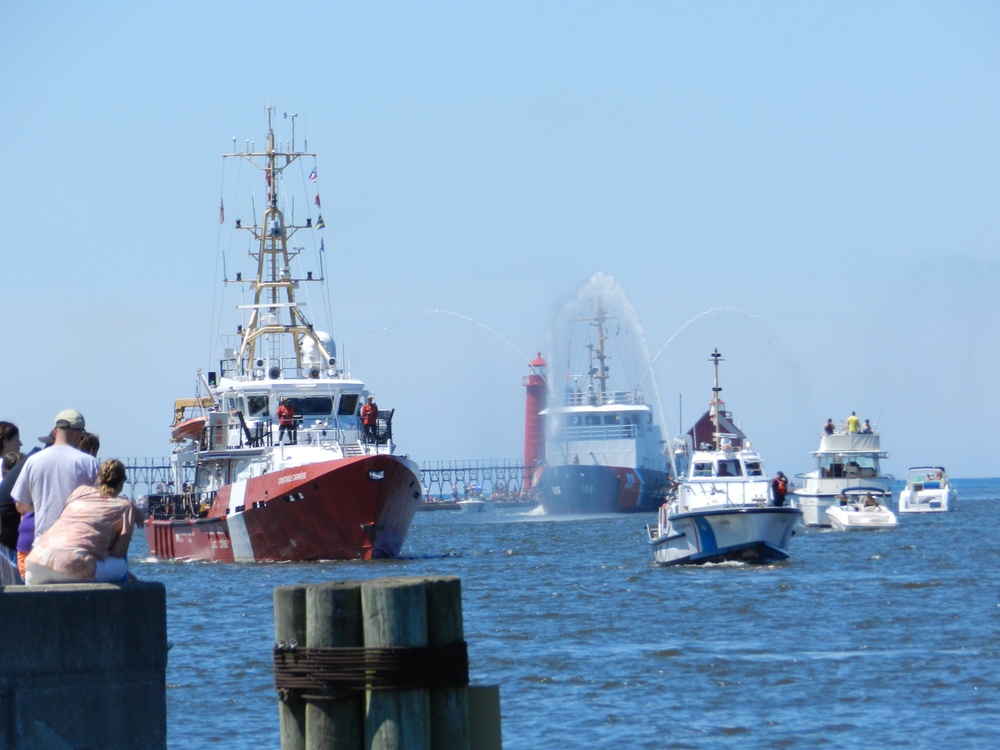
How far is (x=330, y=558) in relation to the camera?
143 ft

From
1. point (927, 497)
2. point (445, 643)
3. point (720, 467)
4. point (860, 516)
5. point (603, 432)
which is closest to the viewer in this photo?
point (445, 643)

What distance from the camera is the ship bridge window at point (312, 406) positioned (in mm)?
46906

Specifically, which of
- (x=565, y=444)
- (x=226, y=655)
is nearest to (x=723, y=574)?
(x=226, y=655)

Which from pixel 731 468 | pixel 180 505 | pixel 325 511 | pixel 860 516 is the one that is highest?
pixel 731 468

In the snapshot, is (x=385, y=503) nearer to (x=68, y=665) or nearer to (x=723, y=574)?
(x=723, y=574)

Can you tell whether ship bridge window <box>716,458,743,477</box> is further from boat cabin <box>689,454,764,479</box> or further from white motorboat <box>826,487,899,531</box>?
white motorboat <box>826,487,899,531</box>

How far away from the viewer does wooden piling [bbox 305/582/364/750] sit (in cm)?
767

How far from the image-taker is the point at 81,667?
29.0ft

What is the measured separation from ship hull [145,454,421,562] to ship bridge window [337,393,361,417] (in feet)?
11.7

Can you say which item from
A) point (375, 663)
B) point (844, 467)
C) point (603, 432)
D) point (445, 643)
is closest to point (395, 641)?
point (375, 663)

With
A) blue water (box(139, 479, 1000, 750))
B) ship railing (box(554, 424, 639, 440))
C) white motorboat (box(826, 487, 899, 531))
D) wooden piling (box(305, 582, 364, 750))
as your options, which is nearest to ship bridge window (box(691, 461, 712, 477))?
blue water (box(139, 479, 1000, 750))

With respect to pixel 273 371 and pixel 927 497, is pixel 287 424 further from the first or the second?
pixel 927 497

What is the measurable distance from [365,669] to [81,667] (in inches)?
81.7

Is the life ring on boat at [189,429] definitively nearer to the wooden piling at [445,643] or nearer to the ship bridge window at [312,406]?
the ship bridge window at [312,406]
